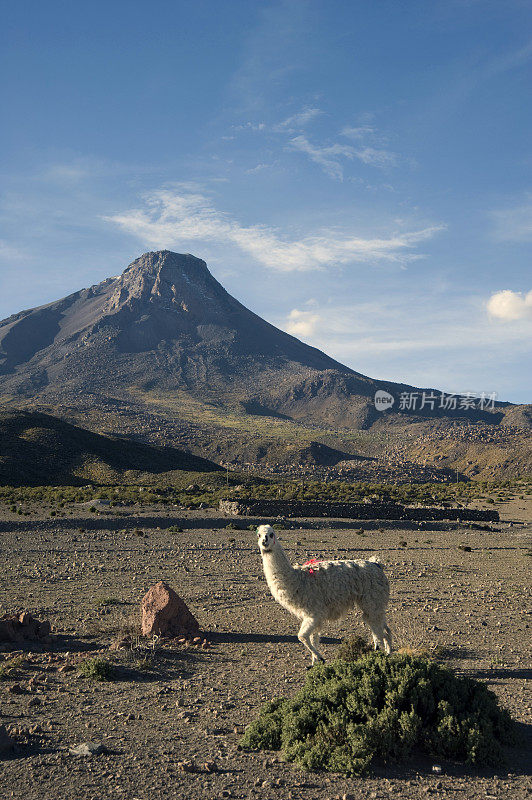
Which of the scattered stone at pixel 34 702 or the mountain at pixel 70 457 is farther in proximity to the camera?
the mountain at pixel 70 457

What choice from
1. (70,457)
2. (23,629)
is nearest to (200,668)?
(23,629)

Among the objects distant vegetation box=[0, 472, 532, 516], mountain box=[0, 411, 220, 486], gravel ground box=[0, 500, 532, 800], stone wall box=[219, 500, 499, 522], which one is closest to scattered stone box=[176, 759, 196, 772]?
gravel ground box=[0, 500, 532, 800]

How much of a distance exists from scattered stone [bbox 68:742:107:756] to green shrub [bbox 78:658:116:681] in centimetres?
269

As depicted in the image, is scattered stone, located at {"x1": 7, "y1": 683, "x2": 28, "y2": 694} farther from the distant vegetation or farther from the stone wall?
the stone wall

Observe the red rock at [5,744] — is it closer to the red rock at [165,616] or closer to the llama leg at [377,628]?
the red rock at [165,616]

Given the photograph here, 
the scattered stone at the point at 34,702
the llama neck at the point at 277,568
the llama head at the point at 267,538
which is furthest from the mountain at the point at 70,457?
the scattered stone at the point at 34,702

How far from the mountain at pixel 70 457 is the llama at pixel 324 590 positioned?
56203mm

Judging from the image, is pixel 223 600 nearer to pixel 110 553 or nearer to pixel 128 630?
pixel 128 630

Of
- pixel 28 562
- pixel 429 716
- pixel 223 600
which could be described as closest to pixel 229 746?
pixel 429 716

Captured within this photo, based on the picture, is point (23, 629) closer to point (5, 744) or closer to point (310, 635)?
point (5, 744)

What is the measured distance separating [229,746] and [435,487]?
71.9 meters

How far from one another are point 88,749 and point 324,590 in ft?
15.8

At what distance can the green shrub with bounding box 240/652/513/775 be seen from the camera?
669 cm

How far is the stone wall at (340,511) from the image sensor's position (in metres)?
44.5
